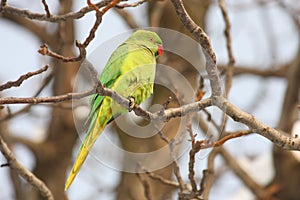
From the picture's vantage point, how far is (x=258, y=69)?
557 centimetres

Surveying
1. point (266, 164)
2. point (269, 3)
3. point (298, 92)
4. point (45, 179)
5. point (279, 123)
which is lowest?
Answer: point (45, 179)

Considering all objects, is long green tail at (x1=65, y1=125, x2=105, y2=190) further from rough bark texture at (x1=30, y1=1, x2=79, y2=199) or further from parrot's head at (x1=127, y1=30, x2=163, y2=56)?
rough bark texture at (x1=30, y1=1, x2=79, y2=199)

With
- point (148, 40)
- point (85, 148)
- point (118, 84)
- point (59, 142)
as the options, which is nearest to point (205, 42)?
point (118, 84)

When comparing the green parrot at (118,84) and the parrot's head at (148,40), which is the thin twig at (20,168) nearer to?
the green parrot at (118,84)

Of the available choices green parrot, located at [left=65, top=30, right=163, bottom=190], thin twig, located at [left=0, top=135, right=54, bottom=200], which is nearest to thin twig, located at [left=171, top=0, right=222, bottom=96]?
green parrot, located at [left=65, top=30, right=163, bottom=190]

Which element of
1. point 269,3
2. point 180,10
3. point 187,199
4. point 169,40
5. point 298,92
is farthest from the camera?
point 269,3

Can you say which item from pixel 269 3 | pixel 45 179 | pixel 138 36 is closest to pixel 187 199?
pixel 138 36

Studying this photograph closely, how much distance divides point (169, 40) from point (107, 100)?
1086 mm

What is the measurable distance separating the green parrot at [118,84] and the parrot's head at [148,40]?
0.28 ft

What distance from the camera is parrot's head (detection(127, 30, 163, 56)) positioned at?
2.68m

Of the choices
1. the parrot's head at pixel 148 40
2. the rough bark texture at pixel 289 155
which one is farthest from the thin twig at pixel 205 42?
the rough bark texture at pixel 289 155

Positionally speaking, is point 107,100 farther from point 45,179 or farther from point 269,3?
point 269,3

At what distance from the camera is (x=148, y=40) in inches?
107

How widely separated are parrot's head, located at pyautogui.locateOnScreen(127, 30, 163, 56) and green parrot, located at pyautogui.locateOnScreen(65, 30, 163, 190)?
0.09 m
